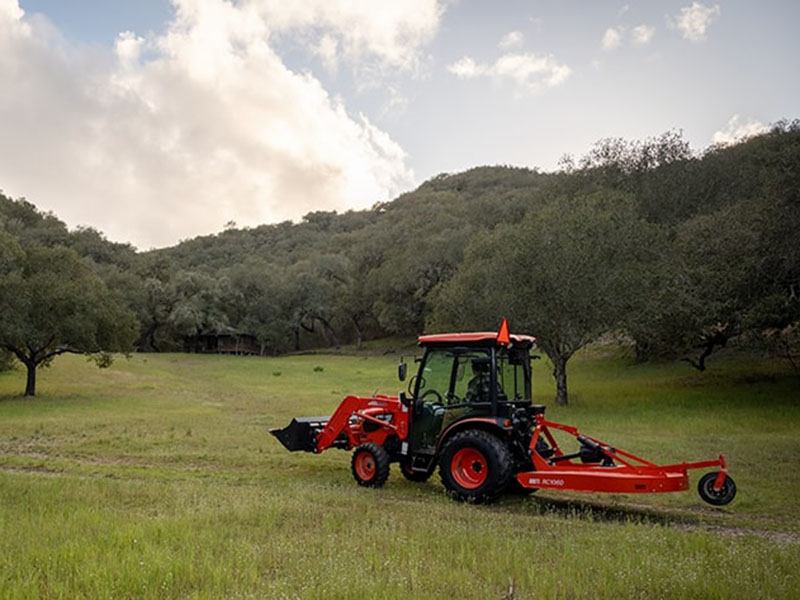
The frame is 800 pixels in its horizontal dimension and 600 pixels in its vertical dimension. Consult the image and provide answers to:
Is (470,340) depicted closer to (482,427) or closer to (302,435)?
(482,427)

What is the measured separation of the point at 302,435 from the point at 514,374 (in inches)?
186

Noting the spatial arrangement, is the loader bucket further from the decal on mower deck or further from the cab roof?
the decal on mower deck

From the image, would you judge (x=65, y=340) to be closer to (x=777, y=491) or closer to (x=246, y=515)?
(x=246, y=515)

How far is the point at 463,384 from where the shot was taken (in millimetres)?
11820

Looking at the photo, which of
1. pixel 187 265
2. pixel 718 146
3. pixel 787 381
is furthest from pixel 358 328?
pixel 787 381

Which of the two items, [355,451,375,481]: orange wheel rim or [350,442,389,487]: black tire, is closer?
[350,442,389,487]: black tire

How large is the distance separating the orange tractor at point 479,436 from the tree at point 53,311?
2383 centimetres

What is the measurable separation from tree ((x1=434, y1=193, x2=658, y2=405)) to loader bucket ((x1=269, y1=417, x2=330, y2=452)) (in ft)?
54.6

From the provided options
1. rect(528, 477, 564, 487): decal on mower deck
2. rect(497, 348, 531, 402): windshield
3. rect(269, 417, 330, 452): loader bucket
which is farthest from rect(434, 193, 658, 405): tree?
rect(528, 477, 564, 487): decal on mower deck

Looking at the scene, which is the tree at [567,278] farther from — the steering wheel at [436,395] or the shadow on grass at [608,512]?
the shadow on grass at [608,512]

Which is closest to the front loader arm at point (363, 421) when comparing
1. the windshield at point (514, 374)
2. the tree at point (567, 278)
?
the windshield at point (514, 374)

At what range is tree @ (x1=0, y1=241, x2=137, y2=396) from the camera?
1227 inches

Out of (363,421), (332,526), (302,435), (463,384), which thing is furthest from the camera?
(302,435)

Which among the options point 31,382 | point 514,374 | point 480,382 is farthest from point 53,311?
point 514,374
